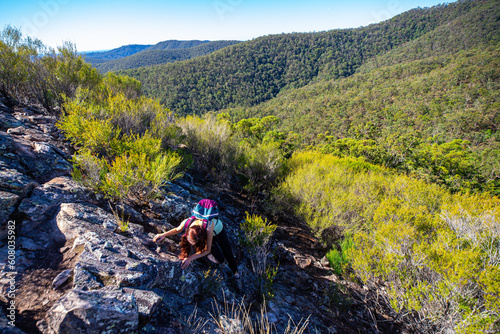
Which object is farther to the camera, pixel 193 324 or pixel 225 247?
pixel 225 247

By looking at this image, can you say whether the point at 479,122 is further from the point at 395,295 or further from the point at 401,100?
the point at 395,295

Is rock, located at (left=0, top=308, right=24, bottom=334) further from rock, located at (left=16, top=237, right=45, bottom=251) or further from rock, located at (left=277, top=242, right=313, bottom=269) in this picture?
rock, located at (left=277, top=242, right=313, bottom=269)

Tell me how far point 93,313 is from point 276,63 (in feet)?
513

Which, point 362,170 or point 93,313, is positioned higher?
point 93,313

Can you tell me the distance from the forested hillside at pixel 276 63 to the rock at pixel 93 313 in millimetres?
84872

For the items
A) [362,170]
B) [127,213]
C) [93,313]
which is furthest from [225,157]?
[93,313]

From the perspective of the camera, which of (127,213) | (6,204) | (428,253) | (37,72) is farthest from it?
(37,72)

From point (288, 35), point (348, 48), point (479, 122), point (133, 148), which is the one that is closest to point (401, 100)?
point (479, 122)

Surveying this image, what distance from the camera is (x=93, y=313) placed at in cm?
152

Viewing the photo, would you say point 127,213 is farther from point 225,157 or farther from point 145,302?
point 225,157

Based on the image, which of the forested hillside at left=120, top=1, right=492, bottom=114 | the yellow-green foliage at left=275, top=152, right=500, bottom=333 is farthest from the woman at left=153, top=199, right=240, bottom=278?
the forested hillside at left=120, top=1, right=492, bottom=114

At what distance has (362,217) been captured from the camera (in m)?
5.54

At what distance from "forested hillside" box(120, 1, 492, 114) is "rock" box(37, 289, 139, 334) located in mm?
84872

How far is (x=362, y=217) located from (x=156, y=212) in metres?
5.25
